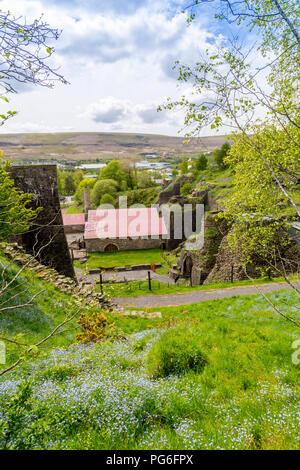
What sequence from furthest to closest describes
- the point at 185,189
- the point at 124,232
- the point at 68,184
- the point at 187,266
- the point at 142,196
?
the point at 68,184, the point at 142,196, the point at 185,189, the point at 124,232, the point at 187,266

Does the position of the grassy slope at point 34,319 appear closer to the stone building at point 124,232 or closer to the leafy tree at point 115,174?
the stone building at point 124,232

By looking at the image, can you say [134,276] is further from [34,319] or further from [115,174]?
[115,174]

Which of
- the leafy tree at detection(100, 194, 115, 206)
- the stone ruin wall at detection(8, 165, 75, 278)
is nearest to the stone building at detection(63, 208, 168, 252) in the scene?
the leafy tree at detection(100, 194, 115, 206)

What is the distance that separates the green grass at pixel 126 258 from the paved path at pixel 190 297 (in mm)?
10923

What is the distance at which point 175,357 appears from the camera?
4.84 metres

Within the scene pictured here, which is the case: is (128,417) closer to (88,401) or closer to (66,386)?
(88,401)

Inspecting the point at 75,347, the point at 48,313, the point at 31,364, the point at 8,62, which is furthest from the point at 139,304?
the point at 8,62

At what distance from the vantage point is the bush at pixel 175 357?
4.68 metres

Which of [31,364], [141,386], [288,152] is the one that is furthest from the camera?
[288,152]

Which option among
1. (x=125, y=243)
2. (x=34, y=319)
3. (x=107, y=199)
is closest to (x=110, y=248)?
(x=125, y=243)

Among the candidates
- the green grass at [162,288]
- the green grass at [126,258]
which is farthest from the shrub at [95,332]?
the green grass at [126,258]

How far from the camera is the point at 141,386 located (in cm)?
392

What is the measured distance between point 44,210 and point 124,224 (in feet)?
66.1

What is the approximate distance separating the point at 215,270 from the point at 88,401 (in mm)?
15930
